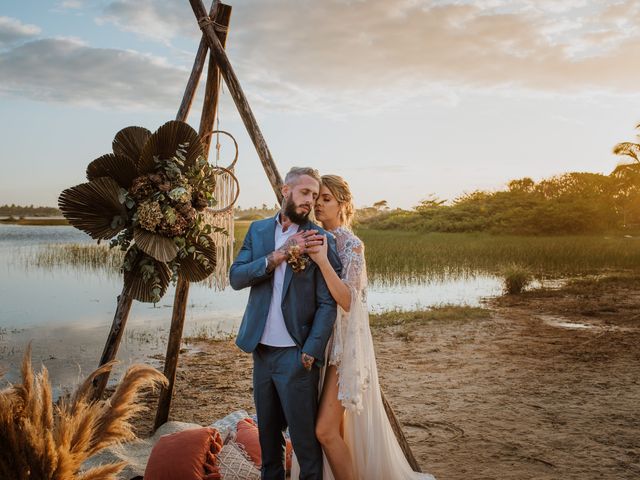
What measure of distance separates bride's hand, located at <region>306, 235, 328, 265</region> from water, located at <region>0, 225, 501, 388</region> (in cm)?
478

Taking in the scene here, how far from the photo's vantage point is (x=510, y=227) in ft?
128

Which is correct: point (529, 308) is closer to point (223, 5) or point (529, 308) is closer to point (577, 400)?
point (577, 400)

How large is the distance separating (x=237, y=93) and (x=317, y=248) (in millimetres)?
2227

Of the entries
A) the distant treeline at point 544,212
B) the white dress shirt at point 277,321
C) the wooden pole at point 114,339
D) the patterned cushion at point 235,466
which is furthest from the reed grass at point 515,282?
the distant treeline at point 544,212

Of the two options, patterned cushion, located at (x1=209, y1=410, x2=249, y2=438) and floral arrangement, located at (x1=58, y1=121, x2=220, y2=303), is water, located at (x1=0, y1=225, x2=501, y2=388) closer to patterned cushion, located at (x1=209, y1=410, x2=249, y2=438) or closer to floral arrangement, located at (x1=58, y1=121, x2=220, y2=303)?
patterned cushion, located at (x1=209, y1=410, x2=249, y2=438)

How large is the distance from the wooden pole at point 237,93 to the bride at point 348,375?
0.97 m

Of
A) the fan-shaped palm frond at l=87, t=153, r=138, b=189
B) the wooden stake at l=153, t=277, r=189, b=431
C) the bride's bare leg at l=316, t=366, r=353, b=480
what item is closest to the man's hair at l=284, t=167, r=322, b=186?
the bride's bare leg at l=316, t=366, r=353, b=480

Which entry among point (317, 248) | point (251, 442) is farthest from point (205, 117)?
point (251, 442)

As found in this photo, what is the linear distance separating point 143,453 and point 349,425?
89.9 inches

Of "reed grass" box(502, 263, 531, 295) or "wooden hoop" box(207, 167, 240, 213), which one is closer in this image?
"wooden hoop" box(207, 167, 240, 213)

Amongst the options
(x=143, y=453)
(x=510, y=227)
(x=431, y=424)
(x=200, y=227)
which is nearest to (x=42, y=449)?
(x=200, y=227)

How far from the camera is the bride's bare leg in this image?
3.43 metres

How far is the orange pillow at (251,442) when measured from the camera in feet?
14.7

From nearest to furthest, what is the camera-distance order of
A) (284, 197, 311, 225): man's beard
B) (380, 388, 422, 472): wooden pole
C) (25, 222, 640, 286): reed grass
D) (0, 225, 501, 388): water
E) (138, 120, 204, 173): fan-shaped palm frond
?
(284, 197, 311, 225): man's beard < (380, 388, 422, 472): wooden pole < (138, 120, 204, 173): fan-shaped palm frond < (0, 225, 501, 388): water < (25, 222, 640, 286): reed grass
